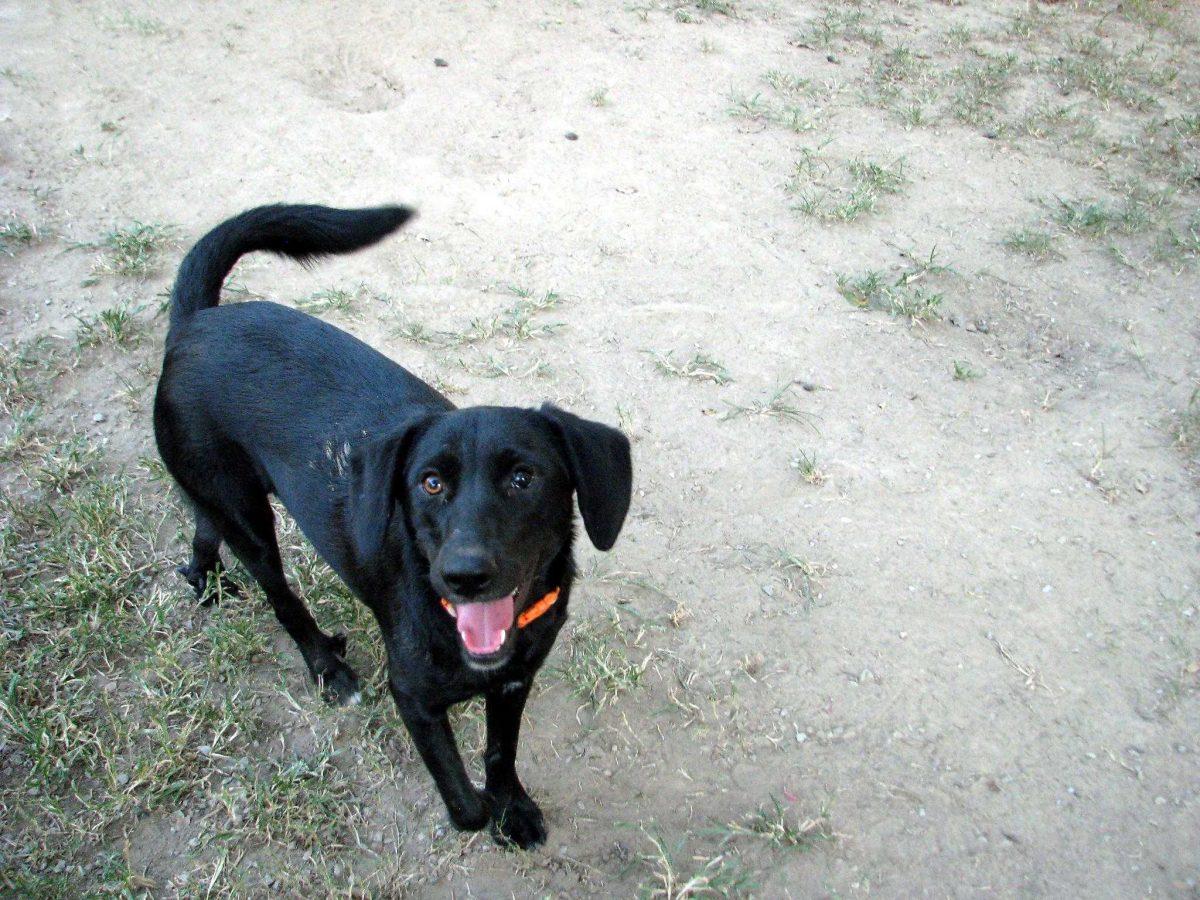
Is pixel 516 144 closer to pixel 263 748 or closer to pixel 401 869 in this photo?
pixel 263 748

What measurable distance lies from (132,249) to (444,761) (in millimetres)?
3245

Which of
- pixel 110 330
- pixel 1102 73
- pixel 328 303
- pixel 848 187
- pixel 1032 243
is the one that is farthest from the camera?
pixel 1102 73

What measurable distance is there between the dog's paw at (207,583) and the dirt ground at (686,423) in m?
0.07

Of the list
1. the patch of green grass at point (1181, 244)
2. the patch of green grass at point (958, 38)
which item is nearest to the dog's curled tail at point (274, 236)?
the patch of green grass at point (1181, 244)

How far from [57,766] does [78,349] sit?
6.68 ft

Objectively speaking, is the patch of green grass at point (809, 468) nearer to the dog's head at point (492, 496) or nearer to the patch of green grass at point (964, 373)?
the patch of green grass at point (964, 373)

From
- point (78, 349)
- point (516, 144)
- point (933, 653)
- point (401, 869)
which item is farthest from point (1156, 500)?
point (78, 349)

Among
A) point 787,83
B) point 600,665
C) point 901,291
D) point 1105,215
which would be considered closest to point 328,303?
point 600,665

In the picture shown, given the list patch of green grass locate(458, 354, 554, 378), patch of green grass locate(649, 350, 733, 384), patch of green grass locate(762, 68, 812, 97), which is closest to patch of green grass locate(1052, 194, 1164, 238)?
patch of green grass locate(762, 68, 812, 97)

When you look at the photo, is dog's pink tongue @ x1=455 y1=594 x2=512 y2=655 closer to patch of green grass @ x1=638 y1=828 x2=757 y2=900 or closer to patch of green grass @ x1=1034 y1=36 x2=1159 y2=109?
patch of green grass @ x1=638 y1=828 x2=757 y2=900

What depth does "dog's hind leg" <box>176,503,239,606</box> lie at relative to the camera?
9.62 ft

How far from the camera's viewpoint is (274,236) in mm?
2664

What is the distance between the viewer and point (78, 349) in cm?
383

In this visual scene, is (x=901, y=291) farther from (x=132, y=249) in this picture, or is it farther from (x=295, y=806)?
(x=132, y=249)
